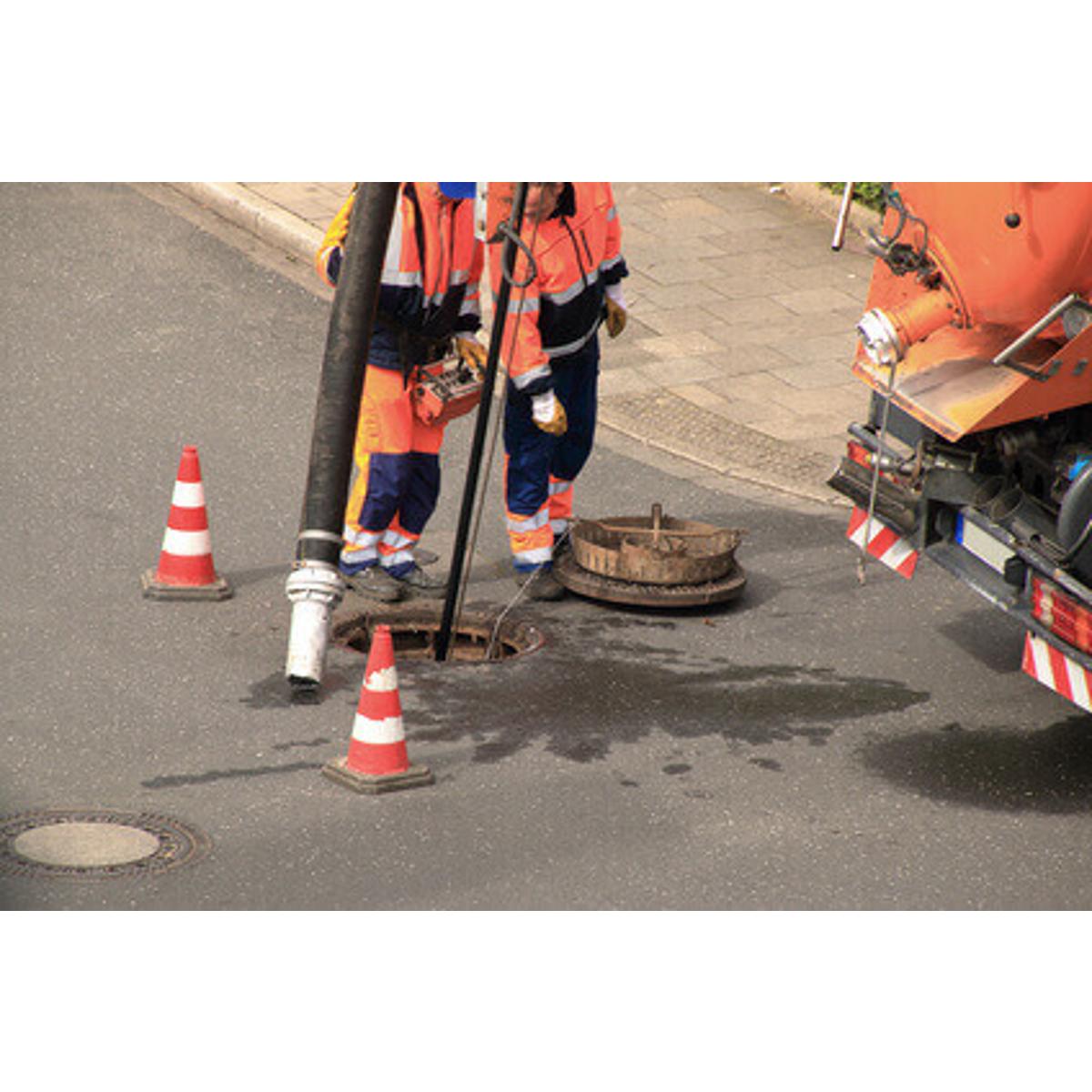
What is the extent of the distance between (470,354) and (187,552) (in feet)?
4.28

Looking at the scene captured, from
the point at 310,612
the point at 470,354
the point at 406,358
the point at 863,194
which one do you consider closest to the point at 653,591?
the point at 470,354

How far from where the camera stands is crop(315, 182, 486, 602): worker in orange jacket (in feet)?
28.1

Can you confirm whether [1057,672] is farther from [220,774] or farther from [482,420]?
[220,774]

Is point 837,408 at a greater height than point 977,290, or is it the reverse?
point 977,290

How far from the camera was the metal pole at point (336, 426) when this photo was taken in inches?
301

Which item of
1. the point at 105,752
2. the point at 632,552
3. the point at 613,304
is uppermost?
the point at 613,304

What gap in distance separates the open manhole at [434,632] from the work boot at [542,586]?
265 mm

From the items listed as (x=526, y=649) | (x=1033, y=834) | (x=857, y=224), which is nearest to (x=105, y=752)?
(x=526, y=649)

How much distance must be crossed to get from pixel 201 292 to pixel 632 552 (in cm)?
407

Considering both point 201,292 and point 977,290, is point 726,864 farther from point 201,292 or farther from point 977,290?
point 201,292

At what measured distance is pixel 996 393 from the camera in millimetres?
7680

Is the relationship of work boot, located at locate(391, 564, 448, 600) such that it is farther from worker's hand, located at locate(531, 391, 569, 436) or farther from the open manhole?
worker's hand, located at locate(531, 391, 569, 436)

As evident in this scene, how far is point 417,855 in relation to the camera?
22.8ft

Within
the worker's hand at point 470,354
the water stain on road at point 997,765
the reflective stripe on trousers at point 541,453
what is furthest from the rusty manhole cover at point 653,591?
the water stain on road at point 997,765
